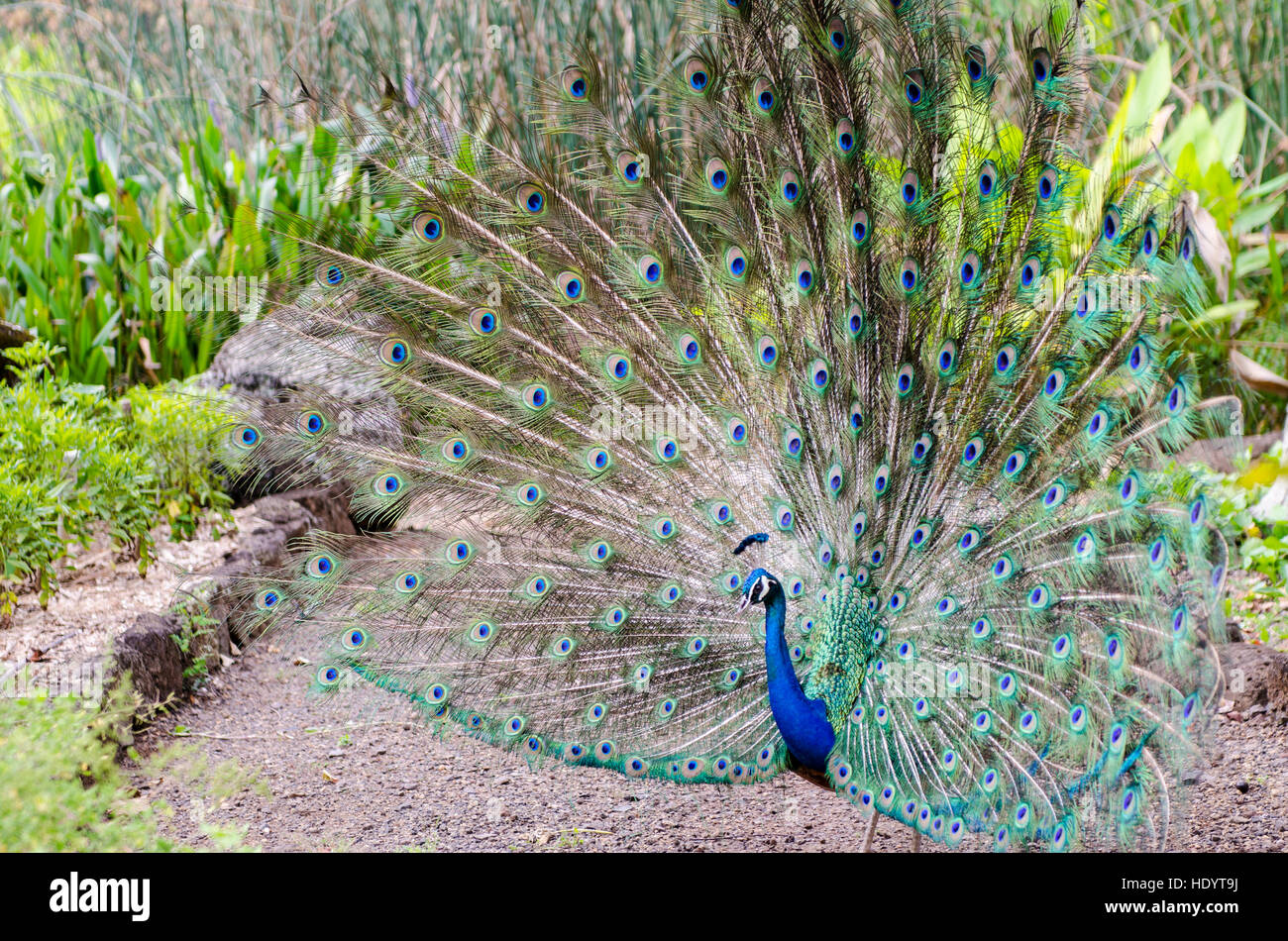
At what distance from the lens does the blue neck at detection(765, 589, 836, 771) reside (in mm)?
2994

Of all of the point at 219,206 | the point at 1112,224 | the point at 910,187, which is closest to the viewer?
the point at 1112,224

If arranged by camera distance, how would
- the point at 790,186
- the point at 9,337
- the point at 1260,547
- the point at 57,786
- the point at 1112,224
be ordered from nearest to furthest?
the point at 57,786 < the point at 1112,224 < the point at 790,186 < the point at 1260,547 < the point at 9,337

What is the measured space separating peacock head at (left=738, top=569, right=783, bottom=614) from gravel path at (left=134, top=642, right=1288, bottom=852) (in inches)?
38.4

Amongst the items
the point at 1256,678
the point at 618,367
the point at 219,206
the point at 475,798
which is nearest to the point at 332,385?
the point at 618,367

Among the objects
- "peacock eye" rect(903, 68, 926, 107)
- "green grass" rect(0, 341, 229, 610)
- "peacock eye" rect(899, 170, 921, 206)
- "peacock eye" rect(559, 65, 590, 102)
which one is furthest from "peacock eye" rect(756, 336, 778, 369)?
"green grass" rect(0, 341, 229, 610)

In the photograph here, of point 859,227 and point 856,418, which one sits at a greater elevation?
point 859,227

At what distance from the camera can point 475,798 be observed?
389cm

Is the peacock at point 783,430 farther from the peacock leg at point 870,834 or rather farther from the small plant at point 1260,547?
the small plant at point 1260,547

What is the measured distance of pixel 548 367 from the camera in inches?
134

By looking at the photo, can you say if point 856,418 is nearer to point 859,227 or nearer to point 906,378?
point 906,378

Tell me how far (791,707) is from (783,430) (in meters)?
0.81

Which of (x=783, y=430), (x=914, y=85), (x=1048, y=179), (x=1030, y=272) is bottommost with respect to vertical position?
(x=783, y=430)

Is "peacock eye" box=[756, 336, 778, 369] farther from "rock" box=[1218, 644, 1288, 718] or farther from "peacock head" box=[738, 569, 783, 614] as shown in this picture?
"rock" box=[1218, 644, 1288, 718]

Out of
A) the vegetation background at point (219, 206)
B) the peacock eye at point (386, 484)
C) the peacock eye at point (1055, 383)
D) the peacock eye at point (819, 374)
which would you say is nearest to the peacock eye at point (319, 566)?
the peacock eye at point (386, 484)
